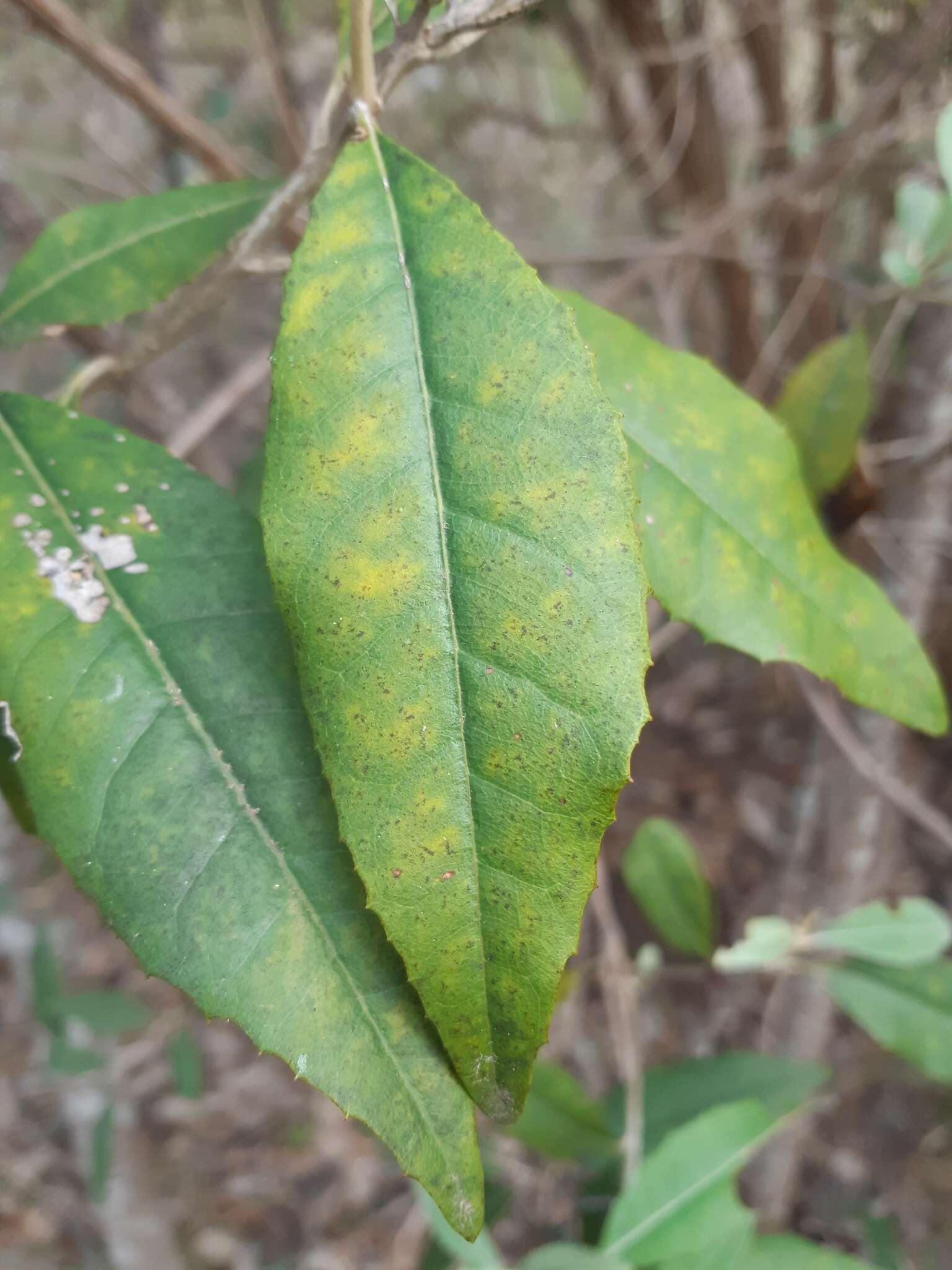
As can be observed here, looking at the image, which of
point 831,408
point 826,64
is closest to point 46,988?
point 831,408

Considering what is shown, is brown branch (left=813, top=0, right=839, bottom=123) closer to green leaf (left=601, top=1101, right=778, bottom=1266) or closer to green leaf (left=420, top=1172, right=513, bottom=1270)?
green leaf (left=601, top=1101, right=778, bottom=1266)

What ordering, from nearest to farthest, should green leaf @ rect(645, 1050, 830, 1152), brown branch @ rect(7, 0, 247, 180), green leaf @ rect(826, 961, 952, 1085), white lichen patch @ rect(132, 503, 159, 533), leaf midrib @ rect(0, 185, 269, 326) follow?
white lichen patch @ rect(132, 503, 159, 533) < leaf midrib @ rect(0, 185, 269, 326) < brown branch @ rect(7, 0, 247, 180) < green leaf @ rect(826, 961, 952, 1085) < green leaf @ rect(645, 1050, 830, 1152)

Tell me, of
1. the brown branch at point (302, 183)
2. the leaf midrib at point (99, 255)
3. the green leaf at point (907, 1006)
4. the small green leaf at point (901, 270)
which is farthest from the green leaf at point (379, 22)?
the green leaf at point (907, 1006)

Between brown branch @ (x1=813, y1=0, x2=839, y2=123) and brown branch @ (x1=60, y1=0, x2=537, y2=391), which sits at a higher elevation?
brown branch @ (x1=60, y1=0, x2=537, y2=391)

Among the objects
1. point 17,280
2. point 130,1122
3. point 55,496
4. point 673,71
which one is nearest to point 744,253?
point 673,71

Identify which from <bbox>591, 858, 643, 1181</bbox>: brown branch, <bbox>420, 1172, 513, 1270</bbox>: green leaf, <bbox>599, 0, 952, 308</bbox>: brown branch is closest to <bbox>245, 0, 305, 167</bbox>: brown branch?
<bbox>599, 0, 952, 308</bbox>: brown branch

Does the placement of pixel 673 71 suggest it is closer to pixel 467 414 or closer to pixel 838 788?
pixel 838 788
